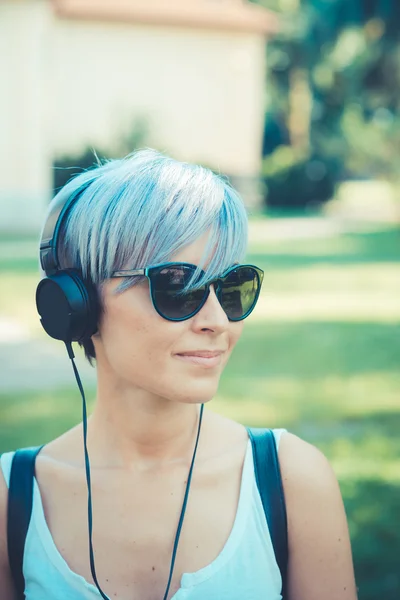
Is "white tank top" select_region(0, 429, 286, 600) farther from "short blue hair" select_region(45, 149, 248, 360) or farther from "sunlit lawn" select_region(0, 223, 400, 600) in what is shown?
"sunlit lawn" select_region(0, 223, 400, 600)

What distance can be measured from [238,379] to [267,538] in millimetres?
5876

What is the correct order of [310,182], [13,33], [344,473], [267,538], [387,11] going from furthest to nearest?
[387,11], [310,182], [13,33], [344,473], [267,538]

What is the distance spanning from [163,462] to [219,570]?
0.30m

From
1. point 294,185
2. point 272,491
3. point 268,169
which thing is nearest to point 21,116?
point 268,169

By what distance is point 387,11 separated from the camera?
36312mm

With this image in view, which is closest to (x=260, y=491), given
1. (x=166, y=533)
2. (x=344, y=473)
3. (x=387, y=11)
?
(x=166, y=533)

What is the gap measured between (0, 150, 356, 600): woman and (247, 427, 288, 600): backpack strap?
0.05 feet

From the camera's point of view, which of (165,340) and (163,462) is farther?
(163,462)

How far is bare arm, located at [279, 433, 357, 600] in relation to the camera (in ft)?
6.26

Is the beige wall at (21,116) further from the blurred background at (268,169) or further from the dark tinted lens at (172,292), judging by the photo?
the dark tinted lens at (172,292)

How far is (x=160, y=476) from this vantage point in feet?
6.67

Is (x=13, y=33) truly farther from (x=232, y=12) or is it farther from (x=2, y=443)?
(x=2, y=443)

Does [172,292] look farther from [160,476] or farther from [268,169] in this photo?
[268,169]

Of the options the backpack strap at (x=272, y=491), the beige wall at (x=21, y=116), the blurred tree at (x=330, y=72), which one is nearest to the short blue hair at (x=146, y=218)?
the backpack strap at (x=272, y=491)
